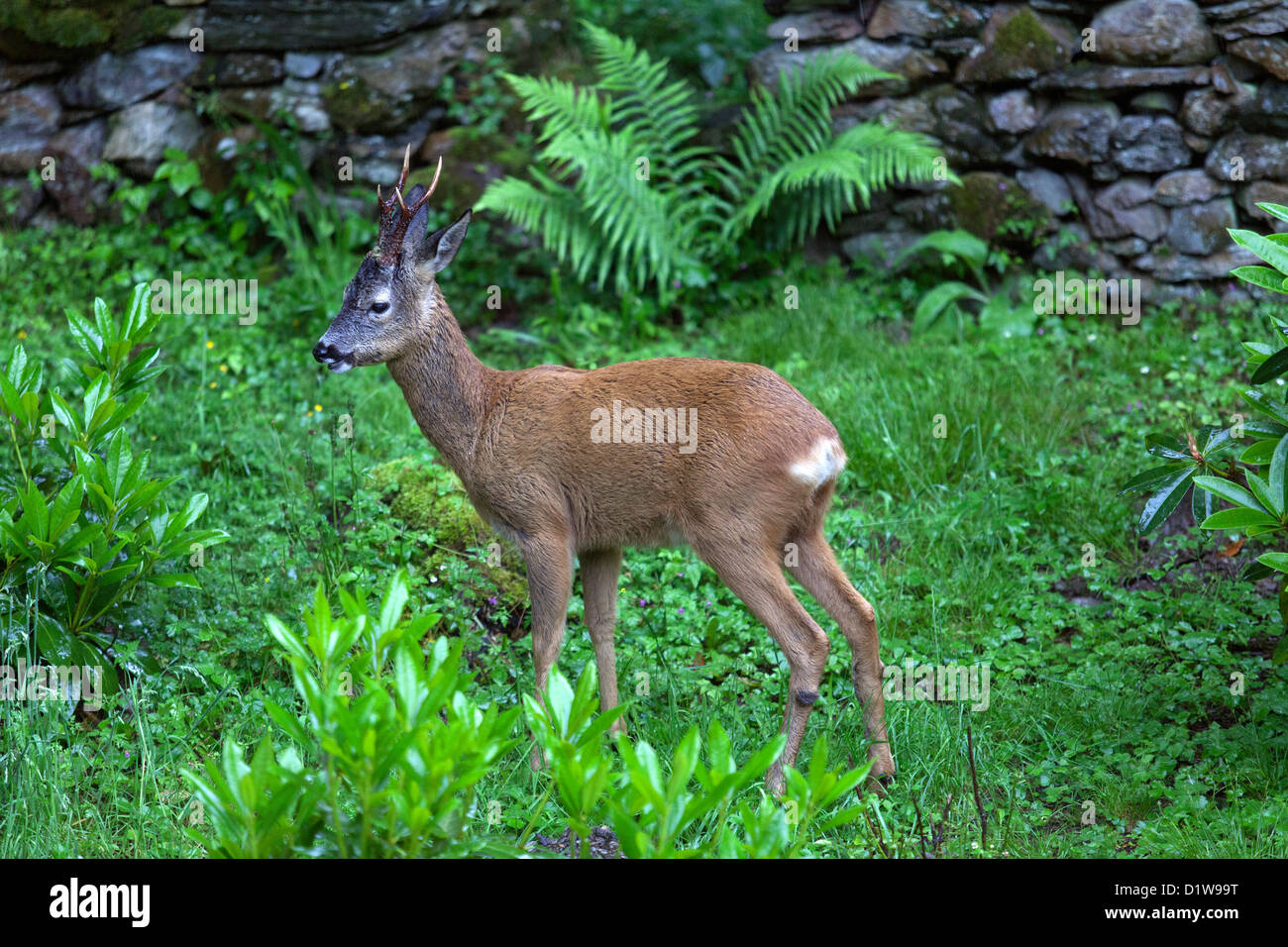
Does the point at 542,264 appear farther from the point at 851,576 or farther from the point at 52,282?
the point at 851,576

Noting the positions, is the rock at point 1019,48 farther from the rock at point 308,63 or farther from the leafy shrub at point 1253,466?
the rock at point 308,63

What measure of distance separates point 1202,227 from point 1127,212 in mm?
457

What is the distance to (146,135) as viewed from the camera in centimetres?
886

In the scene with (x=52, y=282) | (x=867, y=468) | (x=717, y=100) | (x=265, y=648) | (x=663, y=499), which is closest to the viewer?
(x=663, y=499)

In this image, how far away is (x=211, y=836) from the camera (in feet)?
12.1

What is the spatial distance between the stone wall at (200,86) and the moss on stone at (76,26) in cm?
1

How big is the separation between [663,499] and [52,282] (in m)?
5.77

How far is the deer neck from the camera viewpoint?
4.68m

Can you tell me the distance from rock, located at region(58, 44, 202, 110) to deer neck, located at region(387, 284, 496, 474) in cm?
543

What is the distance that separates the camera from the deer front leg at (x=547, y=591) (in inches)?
179

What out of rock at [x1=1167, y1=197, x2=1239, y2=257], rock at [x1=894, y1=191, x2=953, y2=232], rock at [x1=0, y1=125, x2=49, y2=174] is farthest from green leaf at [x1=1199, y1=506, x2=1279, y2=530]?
rock at [x1=0, y1=125, x2=49, y2=174]

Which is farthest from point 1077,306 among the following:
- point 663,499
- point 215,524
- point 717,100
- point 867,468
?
point 215,524

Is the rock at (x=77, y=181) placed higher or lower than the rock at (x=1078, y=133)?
higher

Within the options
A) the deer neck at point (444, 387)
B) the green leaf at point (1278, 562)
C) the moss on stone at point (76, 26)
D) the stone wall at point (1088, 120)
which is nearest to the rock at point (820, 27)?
the stone wall at point (1088, 120)
